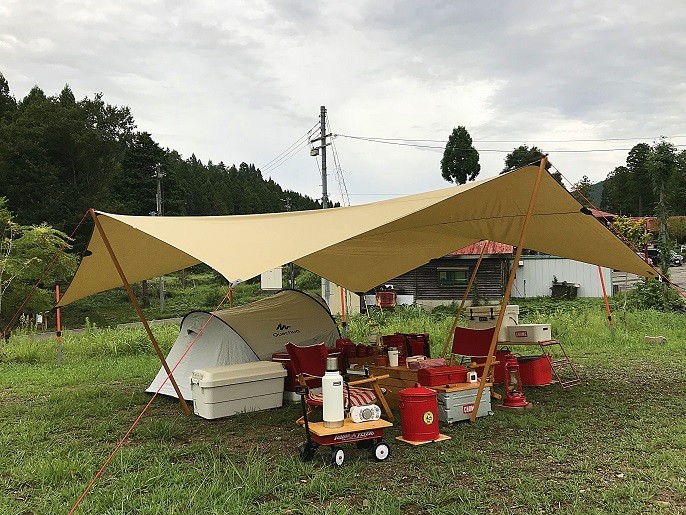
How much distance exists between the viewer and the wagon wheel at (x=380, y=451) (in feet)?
12.5

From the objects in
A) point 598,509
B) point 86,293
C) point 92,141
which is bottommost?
point 598,509

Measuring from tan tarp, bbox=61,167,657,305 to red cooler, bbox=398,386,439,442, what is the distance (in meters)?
1.18

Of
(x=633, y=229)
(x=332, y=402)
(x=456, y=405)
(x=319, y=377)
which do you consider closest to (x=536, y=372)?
(x=456, y=405)

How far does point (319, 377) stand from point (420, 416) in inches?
32.3

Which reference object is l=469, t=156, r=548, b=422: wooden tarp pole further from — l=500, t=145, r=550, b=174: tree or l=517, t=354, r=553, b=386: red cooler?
l=500, t=145, r=550, b=174: tree

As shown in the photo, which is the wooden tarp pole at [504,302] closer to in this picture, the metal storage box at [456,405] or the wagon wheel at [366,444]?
the metal storage box at [456,405]

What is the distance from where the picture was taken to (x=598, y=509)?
9.66ft

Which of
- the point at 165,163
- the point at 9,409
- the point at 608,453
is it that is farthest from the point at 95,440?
the point at 165,163

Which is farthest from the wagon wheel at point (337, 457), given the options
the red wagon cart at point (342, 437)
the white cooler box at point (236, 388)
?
the white cooler box at point (236, 388)

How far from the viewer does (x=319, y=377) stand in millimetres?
4555

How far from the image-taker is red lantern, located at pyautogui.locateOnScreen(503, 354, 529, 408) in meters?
5.18

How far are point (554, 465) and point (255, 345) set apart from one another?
10.5 ft

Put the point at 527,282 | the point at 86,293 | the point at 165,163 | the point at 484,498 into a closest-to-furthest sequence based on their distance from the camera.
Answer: the point at 484,498 → the point at 86,293 → the point at 527,282 → the point at 165,163

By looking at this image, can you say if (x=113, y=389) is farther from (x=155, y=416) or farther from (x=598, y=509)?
(x=598, y=509)
